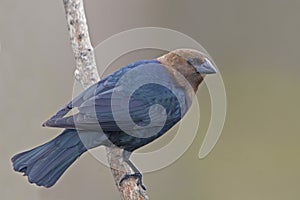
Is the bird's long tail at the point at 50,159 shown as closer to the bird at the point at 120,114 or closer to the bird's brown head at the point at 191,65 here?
the bird at the point at 120,114

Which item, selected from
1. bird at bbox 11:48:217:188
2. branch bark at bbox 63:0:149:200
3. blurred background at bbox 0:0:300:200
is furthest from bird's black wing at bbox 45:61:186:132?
blurred background at bbox 0:0:300:200

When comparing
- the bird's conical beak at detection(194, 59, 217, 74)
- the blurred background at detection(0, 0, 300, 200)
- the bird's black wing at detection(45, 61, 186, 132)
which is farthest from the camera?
the blurred background at detection(0, 0, 300, 200)

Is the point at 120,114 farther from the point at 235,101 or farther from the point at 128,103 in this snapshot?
the point at 235,101

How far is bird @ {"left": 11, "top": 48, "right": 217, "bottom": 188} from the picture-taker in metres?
1.42

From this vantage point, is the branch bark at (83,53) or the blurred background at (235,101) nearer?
the branch bark at (83,53)

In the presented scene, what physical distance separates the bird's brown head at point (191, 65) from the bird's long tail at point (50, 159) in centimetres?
35

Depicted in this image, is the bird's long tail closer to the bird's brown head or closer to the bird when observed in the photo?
the bird

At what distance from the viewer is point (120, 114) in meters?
1.45

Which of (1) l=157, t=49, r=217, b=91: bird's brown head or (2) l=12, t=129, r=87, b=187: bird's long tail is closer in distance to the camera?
(2) l=12, t=129, r=87, b=187: bird's long tail

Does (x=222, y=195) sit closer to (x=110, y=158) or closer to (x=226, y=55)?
(x=226, y=55)

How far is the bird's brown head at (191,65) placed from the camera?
1598 mm

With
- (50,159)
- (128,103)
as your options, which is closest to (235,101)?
(128,103)

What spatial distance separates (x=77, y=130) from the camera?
1.45 meters

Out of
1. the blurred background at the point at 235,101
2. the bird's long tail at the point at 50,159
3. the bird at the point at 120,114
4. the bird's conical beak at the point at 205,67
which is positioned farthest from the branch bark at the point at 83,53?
the blurred background at the point at 235,101
